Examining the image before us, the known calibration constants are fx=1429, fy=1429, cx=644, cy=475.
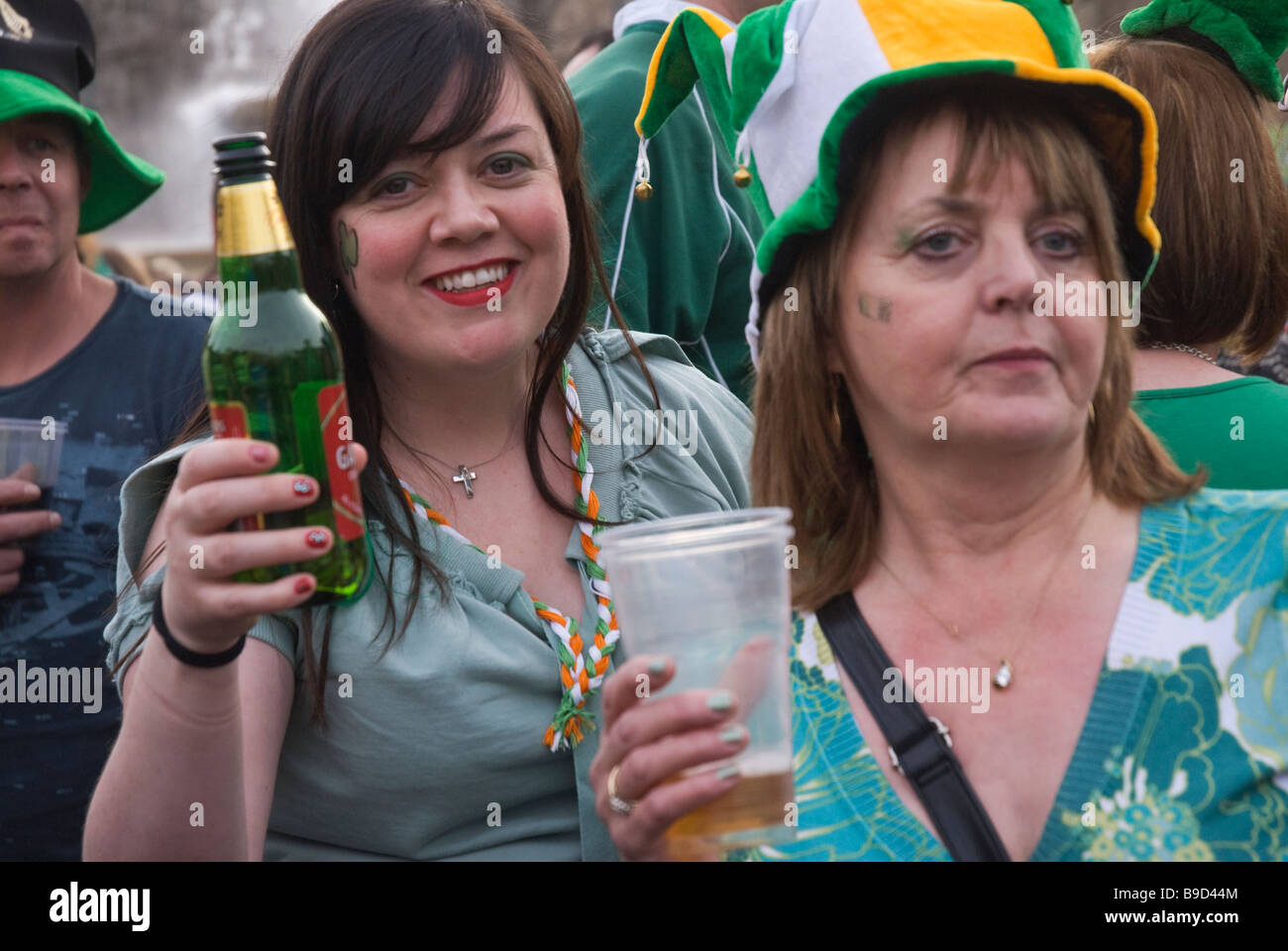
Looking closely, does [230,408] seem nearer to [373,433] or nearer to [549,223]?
[373,433]

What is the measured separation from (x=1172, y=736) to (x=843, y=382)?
834 mm

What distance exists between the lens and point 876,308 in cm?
221

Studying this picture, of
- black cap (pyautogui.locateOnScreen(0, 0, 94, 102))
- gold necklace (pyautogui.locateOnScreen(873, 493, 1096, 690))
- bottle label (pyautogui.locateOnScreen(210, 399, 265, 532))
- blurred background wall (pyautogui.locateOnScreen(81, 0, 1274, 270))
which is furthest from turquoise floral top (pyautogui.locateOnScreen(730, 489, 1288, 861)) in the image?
blurred background wall (pyautogui.locateOnScreen(81, 0, 1274, 270))

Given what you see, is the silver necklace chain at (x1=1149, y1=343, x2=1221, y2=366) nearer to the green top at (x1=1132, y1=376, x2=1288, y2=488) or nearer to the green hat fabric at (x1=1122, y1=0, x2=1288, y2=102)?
the green top at (x1=1132, y1=376, x2=1288, y2=488)

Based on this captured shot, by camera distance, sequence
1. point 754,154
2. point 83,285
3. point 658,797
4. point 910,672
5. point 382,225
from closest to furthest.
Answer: point 658,797, point 910,672, point 754,154, point 382,225, point 83,285

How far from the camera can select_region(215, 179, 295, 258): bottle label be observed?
1.92 metres

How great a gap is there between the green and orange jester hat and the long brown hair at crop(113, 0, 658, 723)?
22.2 inches

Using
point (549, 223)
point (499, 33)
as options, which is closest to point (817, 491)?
point (549, 223)

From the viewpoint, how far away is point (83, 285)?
395 cm

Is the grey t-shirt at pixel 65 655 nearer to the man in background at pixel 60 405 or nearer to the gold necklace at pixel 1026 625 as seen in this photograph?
the man in background at pixel 60 405

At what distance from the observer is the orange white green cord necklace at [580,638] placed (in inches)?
101

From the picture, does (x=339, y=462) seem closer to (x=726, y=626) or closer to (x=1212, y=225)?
(x=726, y=626)

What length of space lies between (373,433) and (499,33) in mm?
828

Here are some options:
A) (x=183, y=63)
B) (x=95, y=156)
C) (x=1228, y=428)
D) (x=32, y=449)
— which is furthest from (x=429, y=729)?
(x=183, y=63)
